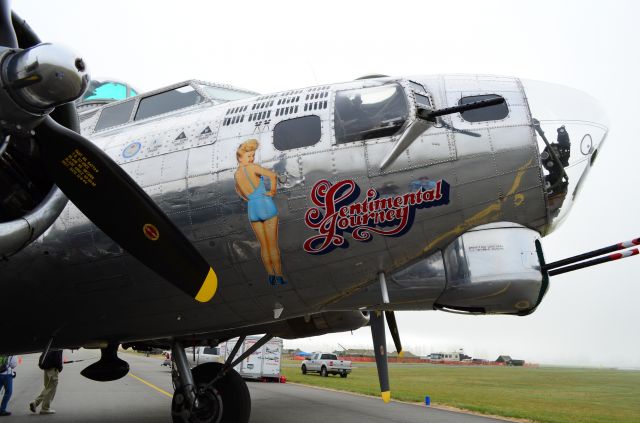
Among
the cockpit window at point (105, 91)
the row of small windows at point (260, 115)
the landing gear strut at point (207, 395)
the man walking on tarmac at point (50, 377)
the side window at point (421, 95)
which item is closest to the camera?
the side window at point (421, 95)

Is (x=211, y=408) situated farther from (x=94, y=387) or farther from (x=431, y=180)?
(x=94, y=387)

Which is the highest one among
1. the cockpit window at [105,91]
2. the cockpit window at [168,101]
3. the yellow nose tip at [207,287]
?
the cockpit window at [105,91]

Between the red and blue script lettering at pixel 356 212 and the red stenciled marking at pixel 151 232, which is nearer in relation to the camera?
the red stenciled marking at pixel 151 232

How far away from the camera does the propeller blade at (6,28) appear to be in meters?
5.29

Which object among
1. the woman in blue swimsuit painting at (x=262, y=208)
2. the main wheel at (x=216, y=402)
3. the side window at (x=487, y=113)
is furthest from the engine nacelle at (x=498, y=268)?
the main wheel at (x=216, y=402)

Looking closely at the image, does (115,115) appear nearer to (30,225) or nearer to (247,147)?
(247,147)

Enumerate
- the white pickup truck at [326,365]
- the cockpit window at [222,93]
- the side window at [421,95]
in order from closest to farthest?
the side window at [421,95]
the cockpit window at [222,93]
the white pickup truck at [326,365]

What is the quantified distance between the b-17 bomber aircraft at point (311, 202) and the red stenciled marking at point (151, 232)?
2 centimetres

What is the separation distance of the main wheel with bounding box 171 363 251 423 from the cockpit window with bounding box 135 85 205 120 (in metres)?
4.27

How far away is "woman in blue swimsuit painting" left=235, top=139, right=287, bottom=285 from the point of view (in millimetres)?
6527

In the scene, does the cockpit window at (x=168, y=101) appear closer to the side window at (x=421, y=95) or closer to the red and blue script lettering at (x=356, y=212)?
the red and blue script lettering at (x=356, y=212)

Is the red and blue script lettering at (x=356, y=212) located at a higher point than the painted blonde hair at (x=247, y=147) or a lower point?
lower

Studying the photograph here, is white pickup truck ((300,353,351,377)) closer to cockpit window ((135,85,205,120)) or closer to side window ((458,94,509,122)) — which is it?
cockpit window ((135,85,205,120))

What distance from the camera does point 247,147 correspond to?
22.4ft
